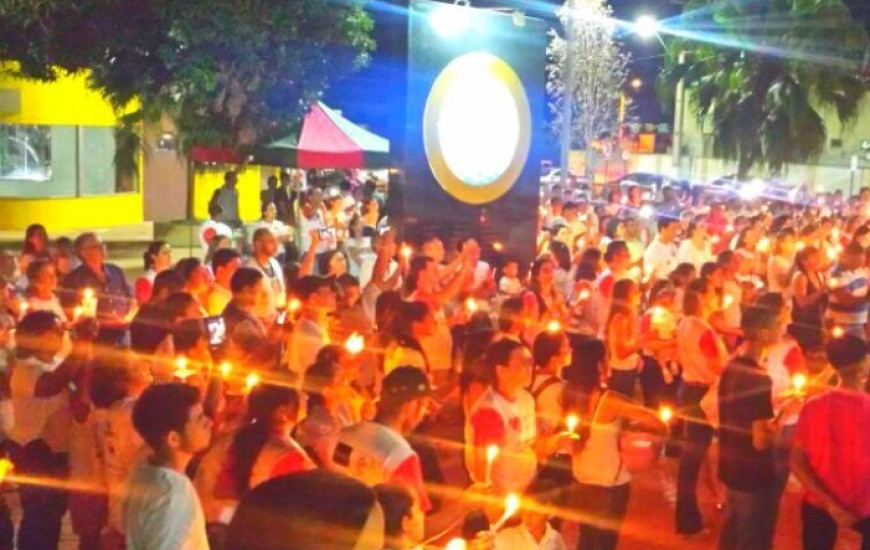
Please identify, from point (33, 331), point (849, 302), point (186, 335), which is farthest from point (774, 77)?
point (33, 331)

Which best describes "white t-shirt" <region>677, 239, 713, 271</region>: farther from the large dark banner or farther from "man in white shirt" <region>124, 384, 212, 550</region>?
"man in white shirt" <region>124, 384, 212, 550</region>

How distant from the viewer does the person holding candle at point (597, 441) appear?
5.75 m

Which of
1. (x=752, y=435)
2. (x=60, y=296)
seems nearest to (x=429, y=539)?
(x=752, y=435)

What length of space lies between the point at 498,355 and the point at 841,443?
1776 mm

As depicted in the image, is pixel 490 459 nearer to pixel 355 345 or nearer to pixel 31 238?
pixel 355 345

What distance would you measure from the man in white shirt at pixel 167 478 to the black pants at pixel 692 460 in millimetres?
4417

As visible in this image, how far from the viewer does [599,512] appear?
6.01 m

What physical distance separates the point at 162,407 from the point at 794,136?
26.3 meters

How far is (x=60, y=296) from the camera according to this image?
8.73 metres

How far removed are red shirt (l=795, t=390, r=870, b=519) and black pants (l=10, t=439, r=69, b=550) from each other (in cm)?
382

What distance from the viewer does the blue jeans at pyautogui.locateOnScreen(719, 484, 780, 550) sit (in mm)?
6301

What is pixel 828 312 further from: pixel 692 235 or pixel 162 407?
pixel 162 407

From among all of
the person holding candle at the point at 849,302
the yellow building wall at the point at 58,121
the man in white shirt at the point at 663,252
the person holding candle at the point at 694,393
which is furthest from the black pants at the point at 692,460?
the yellow building wall at the point at 58,121

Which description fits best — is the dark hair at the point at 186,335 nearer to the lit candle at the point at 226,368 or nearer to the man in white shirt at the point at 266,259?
the lit candle at the point at 226,368
